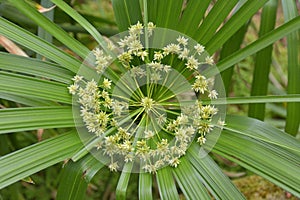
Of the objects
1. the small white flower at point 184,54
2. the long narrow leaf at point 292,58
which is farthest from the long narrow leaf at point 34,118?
the long narrow leaf at point 292,58

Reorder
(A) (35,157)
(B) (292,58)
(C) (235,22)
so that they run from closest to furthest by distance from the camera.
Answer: (A) (35,157)
(C) (235,22)
(B) (292,58)

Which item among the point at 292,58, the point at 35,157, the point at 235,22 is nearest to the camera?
the point at 35,157

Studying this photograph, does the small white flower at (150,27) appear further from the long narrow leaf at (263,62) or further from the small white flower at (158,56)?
the long narrow leaf at (263,62)

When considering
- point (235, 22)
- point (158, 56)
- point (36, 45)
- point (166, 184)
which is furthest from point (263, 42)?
point (36, 45)

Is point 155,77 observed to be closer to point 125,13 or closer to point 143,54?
point 143,54

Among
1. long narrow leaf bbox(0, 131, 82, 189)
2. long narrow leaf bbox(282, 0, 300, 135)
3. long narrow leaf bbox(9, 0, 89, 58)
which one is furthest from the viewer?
long narrow leaf bbox(282, 0, 300, 135)

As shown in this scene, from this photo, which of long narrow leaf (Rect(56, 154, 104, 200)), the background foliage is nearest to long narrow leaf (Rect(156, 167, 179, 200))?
the background foliage

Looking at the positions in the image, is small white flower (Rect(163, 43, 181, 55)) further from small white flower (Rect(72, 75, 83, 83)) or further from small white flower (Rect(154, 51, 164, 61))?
small white flower (Rect(72, 75, 83, 83))

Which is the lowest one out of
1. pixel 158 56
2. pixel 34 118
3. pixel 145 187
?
pixel 145 187

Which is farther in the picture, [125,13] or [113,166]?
[125,13]
